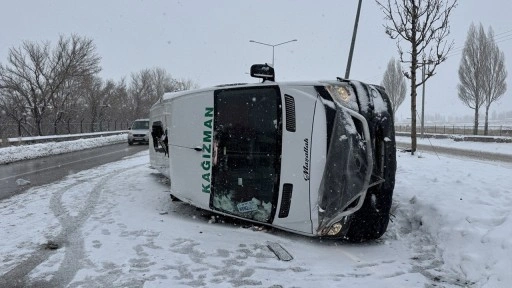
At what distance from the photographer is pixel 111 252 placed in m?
4.51

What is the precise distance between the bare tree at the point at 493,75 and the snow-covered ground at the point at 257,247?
33043mm

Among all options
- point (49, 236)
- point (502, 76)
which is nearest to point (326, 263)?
point (49, 236)

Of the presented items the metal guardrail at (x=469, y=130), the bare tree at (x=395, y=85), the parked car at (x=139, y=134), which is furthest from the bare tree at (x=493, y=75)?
the parked car at (x=139, y=134)

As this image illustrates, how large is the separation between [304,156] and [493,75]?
122 feet

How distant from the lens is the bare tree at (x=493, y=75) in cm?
3494

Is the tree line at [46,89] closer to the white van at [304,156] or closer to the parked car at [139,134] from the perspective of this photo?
the parked car at [139,134]

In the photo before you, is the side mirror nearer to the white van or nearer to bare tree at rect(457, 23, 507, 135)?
the white van

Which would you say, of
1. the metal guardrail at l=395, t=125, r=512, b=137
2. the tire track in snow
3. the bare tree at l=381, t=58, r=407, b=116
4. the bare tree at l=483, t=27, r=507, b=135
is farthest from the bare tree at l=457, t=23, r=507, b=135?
the tire track in snow

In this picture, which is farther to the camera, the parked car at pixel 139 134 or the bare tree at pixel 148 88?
the bare tree at pixel 148 88

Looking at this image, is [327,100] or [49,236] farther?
[49,236]

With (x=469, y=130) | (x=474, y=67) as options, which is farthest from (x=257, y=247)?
(x=469, y=130)

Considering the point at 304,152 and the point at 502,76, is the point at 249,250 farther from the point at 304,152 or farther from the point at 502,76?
the point at 502,76

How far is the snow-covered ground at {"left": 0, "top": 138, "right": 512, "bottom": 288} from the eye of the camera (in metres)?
3.74

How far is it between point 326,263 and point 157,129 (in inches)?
229
